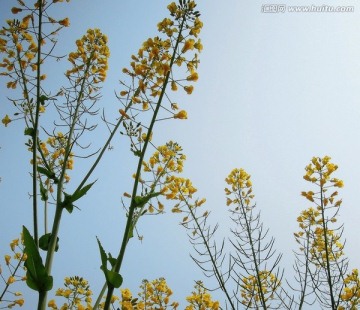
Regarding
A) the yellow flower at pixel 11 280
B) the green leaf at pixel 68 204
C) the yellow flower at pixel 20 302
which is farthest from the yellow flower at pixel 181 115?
the yellow flower at pixel 20 302

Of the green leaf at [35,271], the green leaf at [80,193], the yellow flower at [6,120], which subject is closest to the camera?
the green leaf at [35,271]

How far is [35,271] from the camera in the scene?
1.62 metres

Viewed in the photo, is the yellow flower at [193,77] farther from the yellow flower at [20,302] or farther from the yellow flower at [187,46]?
the yellow flower at [20,302]

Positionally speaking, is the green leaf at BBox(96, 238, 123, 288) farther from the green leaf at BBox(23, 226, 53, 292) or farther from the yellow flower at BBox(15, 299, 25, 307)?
the yellow flower at BBox(15, 299, 25, 307)

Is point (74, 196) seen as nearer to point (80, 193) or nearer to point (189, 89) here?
point (80, 193)

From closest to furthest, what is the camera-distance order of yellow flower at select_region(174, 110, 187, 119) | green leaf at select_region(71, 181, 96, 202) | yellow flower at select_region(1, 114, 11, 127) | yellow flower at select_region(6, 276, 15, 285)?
green leaf at select_region(71, 181, 96, 202)
yellow flower at select_region(174, 110, 187, 119)
yellow flower at select_region(1, 114, 11, 127)
yellow flower at select_region(6, 276, 15, 285)

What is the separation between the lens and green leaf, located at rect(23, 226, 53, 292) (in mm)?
1562

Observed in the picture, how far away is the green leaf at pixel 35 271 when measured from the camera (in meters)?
1.56

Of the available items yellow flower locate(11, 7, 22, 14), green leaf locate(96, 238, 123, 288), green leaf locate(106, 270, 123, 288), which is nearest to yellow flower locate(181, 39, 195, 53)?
yellow flower locate(11, 7, 22, 14)

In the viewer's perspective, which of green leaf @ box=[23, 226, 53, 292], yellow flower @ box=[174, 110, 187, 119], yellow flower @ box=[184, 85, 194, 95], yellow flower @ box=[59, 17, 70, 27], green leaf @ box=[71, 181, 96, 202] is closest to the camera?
green leaf @ box=[23, 226, 53, 292]

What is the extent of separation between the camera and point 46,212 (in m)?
2.30

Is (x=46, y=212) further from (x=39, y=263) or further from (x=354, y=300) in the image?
(x=354, y=300)

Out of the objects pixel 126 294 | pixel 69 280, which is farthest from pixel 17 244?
pixel 126 294

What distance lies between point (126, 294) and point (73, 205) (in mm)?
2704
